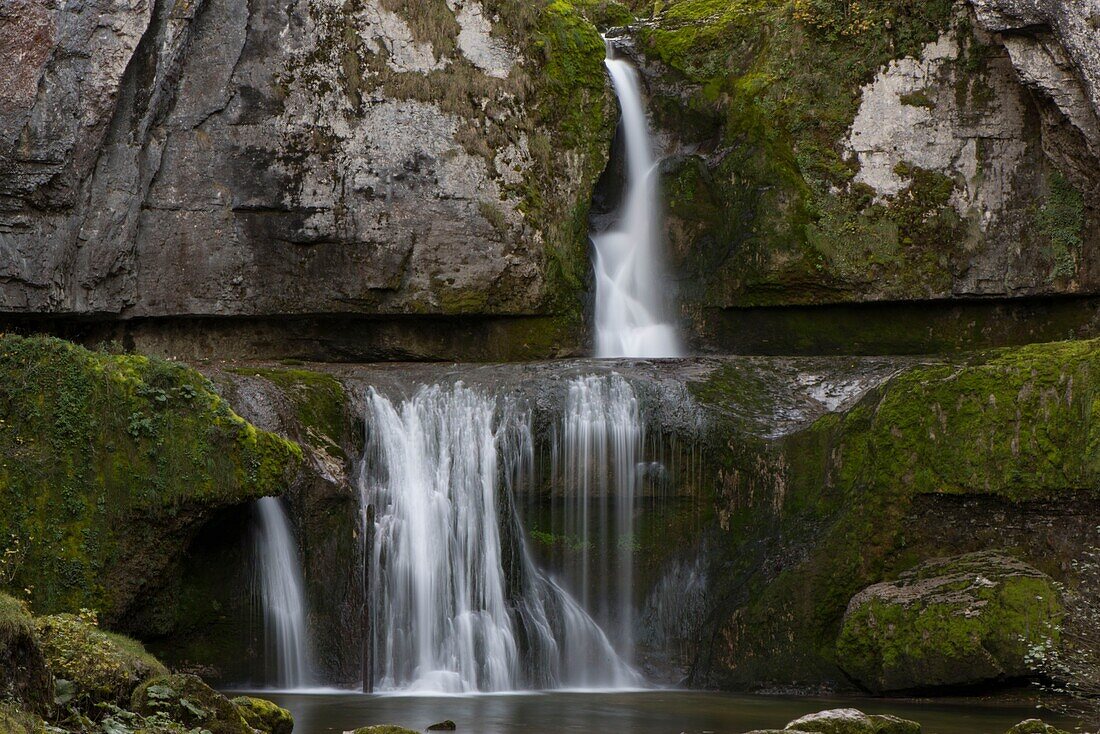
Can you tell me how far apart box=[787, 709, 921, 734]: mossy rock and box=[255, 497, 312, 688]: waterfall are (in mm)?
6393

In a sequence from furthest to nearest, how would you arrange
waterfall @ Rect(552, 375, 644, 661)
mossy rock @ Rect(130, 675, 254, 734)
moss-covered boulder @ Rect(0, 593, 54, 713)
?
waterfall @ Rect(552, 375, 644, 661) < mossy rock @ Rect(130, 675, 254, 734) < moss-covered boulder @ Rect(0, 593, 54, 713)

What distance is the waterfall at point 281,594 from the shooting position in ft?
46.1

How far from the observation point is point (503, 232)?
1889 cm

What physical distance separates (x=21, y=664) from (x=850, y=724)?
6.03 metres

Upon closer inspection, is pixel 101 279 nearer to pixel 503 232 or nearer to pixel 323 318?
pixel 323 318

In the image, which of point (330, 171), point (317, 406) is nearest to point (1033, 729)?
point (317, 406)

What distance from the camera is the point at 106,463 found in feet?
42.1

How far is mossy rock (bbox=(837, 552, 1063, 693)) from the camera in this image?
12.4m

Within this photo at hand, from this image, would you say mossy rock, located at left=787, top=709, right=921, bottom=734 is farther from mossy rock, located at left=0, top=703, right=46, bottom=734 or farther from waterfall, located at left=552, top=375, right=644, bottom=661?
mossy rock, located at left=0, top=703, right=46, bottom=734

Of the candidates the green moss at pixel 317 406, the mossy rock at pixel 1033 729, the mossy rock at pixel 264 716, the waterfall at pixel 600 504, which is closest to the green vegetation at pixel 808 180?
the waterfall at pixel 600 504

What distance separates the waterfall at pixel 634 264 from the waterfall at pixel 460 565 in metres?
4.24

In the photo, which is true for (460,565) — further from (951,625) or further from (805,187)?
(805,187)

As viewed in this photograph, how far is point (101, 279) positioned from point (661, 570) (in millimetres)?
9074

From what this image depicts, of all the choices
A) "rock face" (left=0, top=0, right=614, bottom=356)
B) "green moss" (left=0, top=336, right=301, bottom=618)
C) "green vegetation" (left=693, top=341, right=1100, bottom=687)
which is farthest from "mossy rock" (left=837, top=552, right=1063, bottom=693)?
"rock face" (left=0, top=0, right=614, bottom=356)
